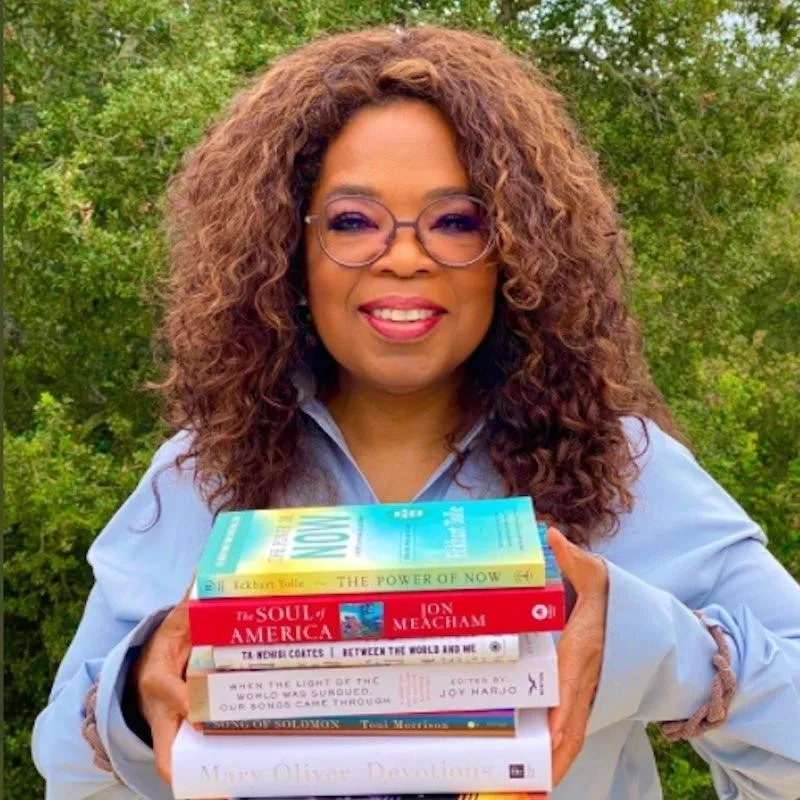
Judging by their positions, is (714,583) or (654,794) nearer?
(714,583)

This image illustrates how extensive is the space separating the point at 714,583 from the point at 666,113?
228 inches

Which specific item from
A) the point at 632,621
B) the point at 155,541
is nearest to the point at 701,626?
the point at 632,621

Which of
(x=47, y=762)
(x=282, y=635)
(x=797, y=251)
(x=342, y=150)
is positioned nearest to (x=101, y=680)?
(x=47, y=762)

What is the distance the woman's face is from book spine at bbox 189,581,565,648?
440 mm

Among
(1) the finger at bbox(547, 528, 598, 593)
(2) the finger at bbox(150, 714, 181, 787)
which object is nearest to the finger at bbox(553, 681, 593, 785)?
(1) the finger at bbox(547, 528, 598, 593)

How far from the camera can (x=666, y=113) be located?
23.0ft

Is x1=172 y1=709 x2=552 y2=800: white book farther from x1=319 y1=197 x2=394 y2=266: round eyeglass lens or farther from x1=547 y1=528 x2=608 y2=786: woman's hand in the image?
x1=319 y1=197 x2=394 y2=266: round eyeglass lens

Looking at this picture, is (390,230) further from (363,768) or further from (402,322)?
(363,768)

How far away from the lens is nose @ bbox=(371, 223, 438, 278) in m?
1.55

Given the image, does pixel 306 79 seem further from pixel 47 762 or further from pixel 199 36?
pixel 199 36

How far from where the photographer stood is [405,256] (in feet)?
5.09

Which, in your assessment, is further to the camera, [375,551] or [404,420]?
[404,420]

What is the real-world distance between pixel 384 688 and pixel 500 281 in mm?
592

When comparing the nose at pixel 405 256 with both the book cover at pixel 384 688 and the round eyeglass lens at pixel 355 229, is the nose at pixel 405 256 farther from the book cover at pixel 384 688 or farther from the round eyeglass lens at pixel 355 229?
the book cover at pixel 384 688
